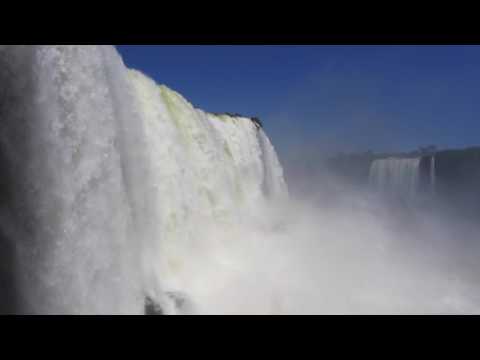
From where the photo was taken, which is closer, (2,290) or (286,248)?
(2,290)

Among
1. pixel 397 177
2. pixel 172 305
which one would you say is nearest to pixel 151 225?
pixel 172 305

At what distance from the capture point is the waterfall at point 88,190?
354 centimetres

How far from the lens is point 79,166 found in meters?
3.97

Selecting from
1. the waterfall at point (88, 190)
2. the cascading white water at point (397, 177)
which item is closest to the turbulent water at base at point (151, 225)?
the waterfall at point (88, 190)

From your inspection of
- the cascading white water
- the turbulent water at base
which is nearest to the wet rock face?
the turbulent water at base

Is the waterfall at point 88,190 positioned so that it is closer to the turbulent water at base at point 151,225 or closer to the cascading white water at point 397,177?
the turbulent water at base at point 151,225

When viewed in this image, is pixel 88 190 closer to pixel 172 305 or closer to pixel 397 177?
pixel 172 305

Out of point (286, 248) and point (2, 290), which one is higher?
point (286, 248)

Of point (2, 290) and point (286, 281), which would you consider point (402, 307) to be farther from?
point (2, 290)

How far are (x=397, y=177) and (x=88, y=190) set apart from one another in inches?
1046

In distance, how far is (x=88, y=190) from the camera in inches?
161

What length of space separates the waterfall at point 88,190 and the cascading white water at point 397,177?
2235 cm
